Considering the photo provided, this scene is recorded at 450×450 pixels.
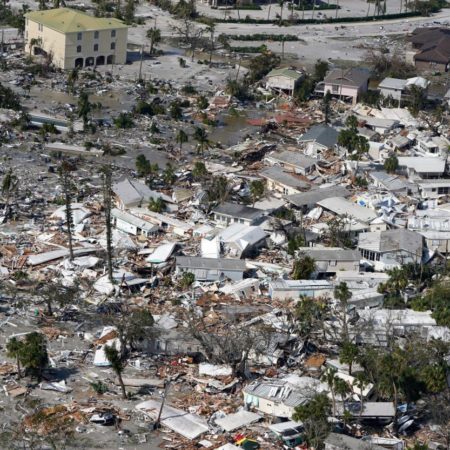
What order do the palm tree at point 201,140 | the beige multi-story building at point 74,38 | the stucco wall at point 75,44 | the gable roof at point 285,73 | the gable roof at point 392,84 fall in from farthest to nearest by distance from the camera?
the beige multi-story building at point 74,38 < the stucco wall at point 75,44 < the gable roof at point 285,73 < the gable roof at point 392,84 < the palm tree at point 201,140

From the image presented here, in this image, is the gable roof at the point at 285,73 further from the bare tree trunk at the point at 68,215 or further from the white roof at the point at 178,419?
the white roof at the point at 178,419

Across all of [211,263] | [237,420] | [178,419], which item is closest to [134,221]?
[211,263]

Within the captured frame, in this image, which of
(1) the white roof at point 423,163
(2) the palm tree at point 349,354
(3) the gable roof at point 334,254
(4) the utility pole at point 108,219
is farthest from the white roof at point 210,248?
(1) the white roof at point 423,163

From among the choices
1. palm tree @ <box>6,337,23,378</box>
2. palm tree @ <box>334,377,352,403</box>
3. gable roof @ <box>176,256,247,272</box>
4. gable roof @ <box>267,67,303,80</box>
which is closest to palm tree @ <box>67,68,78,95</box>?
gable roof @ <box>267,67,303,80</box>

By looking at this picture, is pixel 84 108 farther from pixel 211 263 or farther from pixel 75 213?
pixel 211 263

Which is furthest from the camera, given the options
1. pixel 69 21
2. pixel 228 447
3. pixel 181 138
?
pixel 69 21

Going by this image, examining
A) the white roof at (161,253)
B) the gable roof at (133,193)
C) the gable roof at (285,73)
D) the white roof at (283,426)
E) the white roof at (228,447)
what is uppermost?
the gable roof at (285,73)

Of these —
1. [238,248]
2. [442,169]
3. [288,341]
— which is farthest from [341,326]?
[442,169]
